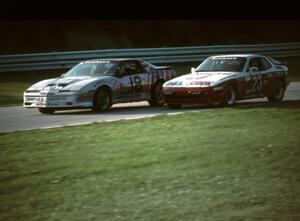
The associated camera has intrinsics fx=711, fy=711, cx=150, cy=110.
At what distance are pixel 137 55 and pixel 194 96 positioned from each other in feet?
36.0

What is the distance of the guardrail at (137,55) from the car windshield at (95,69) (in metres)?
7.70

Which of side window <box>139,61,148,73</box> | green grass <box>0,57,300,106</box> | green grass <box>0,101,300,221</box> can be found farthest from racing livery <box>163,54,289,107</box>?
green grass <box>0,57,300,106</box>

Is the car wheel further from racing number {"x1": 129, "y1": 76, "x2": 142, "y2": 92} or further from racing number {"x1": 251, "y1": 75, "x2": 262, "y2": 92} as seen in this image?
racing number {"x1": 251, "y1": 75, "x2": 262, "y2": 92}

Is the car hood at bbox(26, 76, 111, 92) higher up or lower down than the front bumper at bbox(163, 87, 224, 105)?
higher up

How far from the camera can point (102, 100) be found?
16500 millimetres

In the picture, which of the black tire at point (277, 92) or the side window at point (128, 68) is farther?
the black tire at point (277, 92)

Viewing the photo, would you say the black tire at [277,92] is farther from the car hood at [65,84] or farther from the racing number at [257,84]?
the car hood at [65,84]

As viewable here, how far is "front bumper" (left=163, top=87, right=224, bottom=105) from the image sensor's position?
640 inches

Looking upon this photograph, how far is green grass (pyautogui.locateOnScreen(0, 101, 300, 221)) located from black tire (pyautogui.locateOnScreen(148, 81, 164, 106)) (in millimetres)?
5828

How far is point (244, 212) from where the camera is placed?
6.00 metres

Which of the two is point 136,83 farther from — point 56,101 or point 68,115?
point 56,101

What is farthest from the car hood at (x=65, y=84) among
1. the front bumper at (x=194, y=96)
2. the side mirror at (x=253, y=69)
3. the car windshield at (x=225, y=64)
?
the side mirror at (x=253, y=69)

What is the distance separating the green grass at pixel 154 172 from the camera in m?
6.13

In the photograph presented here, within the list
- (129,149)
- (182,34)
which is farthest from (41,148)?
(182,34)
